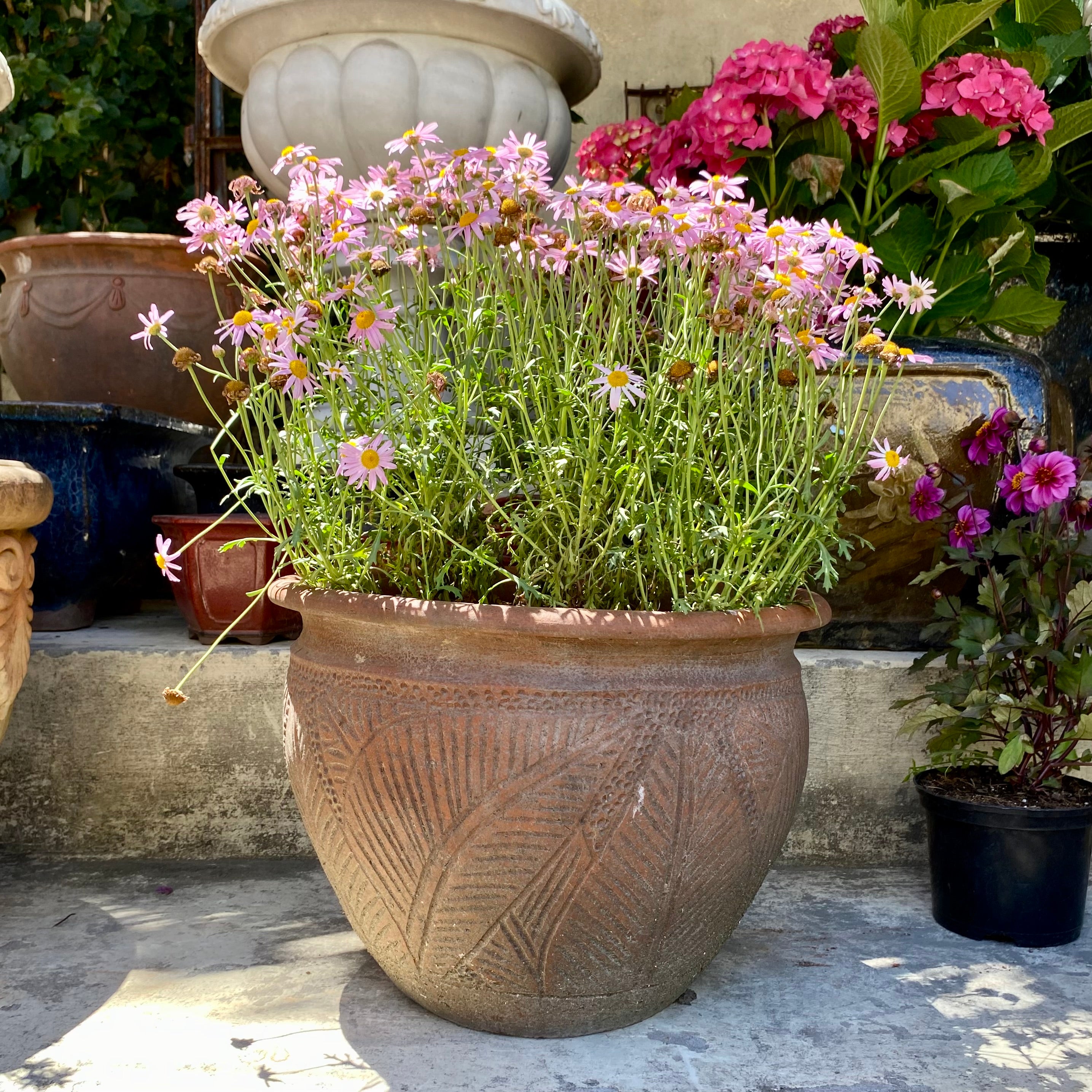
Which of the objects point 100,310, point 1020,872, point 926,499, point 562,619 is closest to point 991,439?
point 926,499

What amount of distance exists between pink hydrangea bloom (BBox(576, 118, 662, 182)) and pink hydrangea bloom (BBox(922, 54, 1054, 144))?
54 centimetres

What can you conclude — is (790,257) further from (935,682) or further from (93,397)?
(93,397)

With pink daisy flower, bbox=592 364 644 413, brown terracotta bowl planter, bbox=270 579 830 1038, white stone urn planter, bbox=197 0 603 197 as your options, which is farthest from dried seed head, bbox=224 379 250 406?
white stone urn planter, bbox=197 0 603 197

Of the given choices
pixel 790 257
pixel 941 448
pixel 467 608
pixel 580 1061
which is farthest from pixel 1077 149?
pixel 580 1061

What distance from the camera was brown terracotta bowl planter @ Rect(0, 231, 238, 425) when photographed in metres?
2.47

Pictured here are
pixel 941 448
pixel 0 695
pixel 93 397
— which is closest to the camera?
pixel 0 695

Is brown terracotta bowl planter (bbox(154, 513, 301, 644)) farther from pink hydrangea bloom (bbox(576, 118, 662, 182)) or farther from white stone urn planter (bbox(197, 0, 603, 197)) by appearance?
pink hydrangea bloom (bbox(576, 118, 662, 182))

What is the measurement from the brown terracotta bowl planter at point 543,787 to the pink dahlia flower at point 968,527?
1.57 ft

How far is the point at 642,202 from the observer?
1195 mm

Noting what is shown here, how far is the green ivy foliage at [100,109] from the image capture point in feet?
10.8

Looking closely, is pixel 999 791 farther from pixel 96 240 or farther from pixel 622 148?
pixel 96 240

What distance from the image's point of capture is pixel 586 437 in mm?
1307

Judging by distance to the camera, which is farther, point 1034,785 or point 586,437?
point 1034,785

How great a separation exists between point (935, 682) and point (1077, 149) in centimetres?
160
